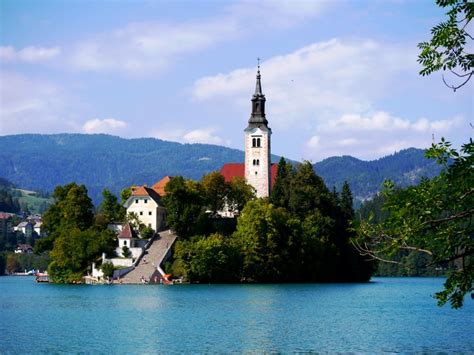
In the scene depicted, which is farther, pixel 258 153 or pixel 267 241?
pixel 258 153

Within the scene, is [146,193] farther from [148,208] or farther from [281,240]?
[281,240]

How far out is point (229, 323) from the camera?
42.6m

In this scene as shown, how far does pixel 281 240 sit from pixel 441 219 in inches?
2853

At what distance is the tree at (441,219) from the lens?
13766 millimetres

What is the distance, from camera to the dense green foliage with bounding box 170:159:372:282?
277ft

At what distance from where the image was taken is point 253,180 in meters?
105

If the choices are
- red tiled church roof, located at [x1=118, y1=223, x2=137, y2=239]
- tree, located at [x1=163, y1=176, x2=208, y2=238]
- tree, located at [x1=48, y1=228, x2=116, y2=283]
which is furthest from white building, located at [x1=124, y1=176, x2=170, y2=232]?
tree, located at [x1=163, y1=176, x2=208, y2=238]

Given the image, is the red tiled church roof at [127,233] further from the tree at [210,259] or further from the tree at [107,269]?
the tree at [210,259]

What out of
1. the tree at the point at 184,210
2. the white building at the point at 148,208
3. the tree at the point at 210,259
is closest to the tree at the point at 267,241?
the tree at the point at 210,259

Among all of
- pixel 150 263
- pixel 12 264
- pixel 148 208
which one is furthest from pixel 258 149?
pixel 12 264

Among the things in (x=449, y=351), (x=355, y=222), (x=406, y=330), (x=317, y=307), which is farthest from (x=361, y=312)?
(x=355, y=222)

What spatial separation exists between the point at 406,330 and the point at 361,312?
10673 mm

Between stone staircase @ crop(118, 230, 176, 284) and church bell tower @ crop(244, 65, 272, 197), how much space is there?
16.0 meters

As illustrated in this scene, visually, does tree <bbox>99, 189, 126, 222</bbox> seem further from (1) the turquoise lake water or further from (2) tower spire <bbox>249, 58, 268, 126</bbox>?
(1) the turquoise lake water
